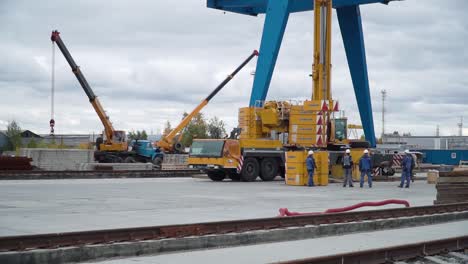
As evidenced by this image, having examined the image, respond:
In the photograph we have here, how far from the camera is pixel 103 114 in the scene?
44750mm

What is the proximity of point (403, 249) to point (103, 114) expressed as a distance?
36306 millimetres

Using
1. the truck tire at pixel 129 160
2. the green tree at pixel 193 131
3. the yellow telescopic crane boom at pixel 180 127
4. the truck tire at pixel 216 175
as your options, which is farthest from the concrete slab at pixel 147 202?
the green tree at pixel 193 131

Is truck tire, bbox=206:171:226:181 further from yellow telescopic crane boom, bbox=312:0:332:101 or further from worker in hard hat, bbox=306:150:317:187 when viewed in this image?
yellow telescopic crane boom, bbox=312:0:332:101

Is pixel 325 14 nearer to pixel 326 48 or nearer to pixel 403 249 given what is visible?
pixel 326 48

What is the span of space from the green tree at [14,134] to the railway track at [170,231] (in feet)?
225

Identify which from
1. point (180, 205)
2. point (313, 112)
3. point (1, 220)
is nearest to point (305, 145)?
point (313, 112)

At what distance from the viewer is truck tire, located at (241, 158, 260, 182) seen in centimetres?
2858

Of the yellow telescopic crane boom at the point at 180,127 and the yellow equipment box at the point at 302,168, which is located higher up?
the yellow telescopic crane boom at the point at 180,127

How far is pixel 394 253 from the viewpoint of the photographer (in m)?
9.97

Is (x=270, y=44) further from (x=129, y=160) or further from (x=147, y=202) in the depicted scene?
(x=147, y=202)

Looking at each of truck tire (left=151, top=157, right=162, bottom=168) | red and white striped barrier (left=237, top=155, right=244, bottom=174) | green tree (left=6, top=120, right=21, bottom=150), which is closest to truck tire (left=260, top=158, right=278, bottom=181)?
red and white striped barrier (left=237, top=155, right=244, bottom=174)

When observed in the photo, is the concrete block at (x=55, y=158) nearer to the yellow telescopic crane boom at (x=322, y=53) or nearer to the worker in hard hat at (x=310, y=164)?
the yellow telescopic crane boom at (x=322, y=53)

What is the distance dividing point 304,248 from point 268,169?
61.6ft

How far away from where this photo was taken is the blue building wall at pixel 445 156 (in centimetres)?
6031
